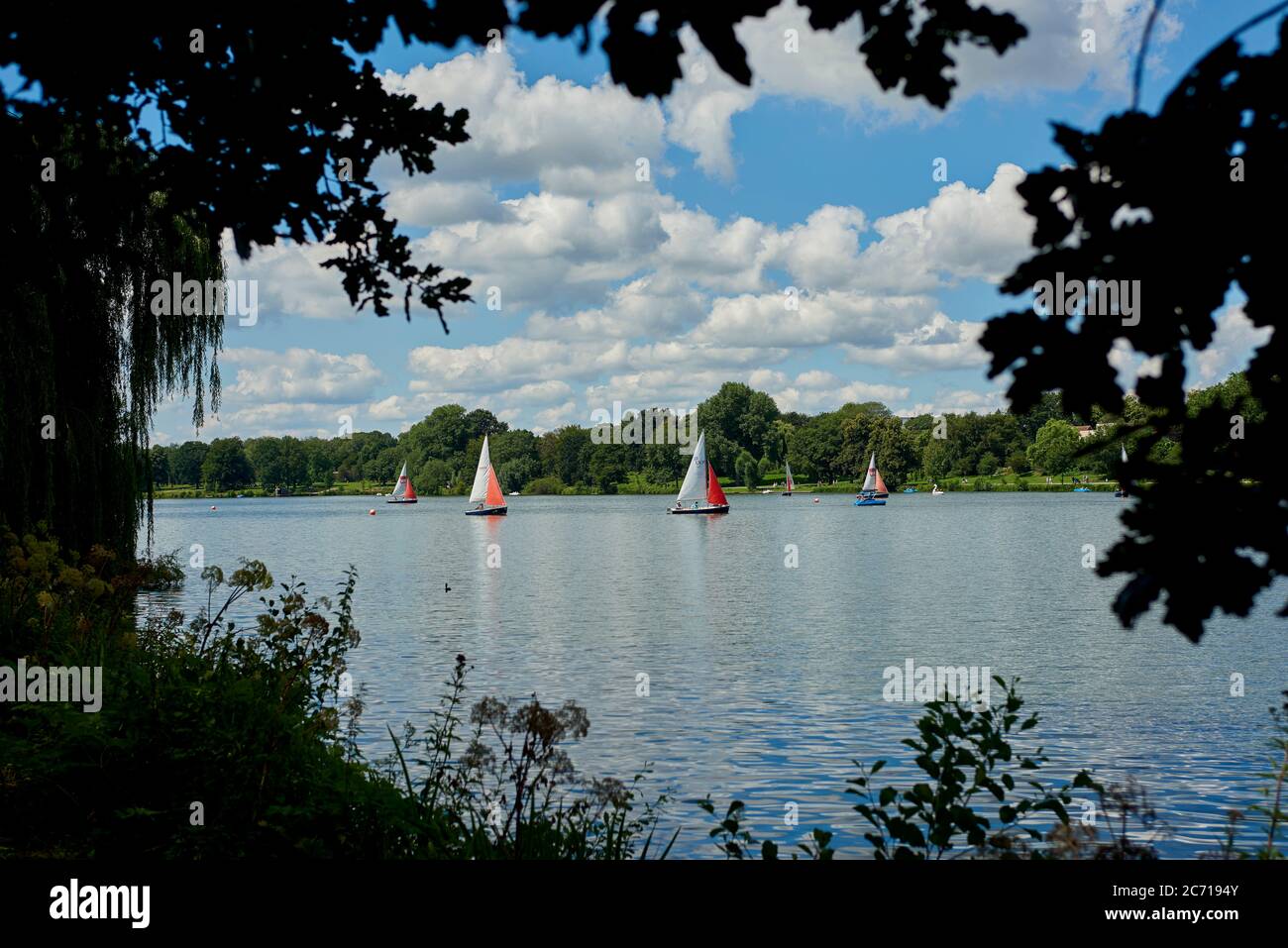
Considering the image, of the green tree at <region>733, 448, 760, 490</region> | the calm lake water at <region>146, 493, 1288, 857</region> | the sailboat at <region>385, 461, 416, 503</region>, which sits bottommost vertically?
the calm lake water at <region>146, 493, 1288, 857</region>

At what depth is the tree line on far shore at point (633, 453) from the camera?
162125mm

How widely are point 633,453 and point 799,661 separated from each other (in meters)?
156

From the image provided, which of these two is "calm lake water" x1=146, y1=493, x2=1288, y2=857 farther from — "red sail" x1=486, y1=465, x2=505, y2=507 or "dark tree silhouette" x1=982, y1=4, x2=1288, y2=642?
"red sail" x1=486, y1=465, x2=505, y2=507

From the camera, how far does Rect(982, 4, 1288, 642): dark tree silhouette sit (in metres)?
2.44

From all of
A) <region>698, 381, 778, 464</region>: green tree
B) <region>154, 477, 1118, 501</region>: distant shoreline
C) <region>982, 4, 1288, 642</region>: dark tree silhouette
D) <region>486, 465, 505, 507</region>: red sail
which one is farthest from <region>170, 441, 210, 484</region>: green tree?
<region>982, 4, 1288, 642</region>: dark tree silhouette

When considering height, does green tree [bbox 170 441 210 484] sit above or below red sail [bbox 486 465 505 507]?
above

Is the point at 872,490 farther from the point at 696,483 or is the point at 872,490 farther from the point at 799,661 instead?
the point at 799,661

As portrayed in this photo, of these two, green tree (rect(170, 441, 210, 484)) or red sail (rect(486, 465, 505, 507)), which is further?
green tree (rect(170, 441, 210, 484))

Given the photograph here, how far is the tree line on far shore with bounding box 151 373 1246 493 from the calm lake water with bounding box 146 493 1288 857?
11020cm

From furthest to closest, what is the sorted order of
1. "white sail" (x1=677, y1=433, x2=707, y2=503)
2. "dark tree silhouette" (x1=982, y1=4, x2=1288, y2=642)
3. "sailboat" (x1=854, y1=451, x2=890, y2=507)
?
"sailboat" (x1=854, y1=451, x2=890, y2=507) < "white sail" (x1=677, y1=433, x2=707, y2=503) < "dark tree silhouette" (x1=982, y1=4, x2=1288, y2=642)

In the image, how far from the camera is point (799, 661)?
70.0ft

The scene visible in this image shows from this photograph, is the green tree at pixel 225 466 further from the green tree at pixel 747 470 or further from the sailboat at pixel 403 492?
the green tree at pixel 747 470

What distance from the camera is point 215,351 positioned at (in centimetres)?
2241
